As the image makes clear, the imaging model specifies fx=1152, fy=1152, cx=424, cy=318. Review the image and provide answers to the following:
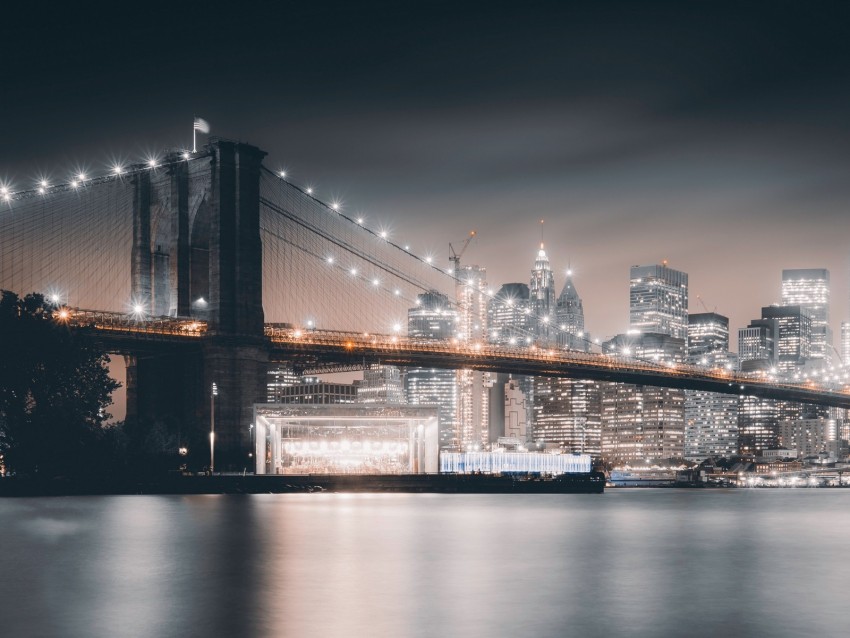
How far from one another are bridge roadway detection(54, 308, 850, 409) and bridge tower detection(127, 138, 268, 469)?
6.51 ft

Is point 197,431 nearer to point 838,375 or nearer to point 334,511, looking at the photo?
point 334,511

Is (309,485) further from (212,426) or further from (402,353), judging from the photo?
A: (402,353)

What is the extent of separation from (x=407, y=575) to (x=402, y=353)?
173 feet

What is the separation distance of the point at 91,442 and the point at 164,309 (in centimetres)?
1587

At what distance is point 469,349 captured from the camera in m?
85.7

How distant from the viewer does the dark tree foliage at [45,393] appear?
60.9 m

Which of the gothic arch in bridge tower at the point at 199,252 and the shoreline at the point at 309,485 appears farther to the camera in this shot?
the gothic arch in bridge tower at the point at 199,252

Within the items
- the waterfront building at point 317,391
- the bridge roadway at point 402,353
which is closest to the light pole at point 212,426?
the bridge roadway at point 402,353

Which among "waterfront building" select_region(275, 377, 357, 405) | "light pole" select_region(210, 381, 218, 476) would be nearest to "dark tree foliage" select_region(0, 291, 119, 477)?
"light pole" select_region(210, 381, 218, 476)

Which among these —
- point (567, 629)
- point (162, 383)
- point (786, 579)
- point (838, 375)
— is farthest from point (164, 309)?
point (838, 375)

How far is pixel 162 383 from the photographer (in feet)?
245

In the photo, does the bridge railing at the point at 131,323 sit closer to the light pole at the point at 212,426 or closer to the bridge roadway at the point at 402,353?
the bridge roadway at the point at 402,353

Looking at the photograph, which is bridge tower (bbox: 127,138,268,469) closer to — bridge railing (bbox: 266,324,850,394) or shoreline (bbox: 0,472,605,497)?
shoreline (bbox: 0,472,605,497)

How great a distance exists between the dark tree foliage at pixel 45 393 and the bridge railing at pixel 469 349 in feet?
49.3
